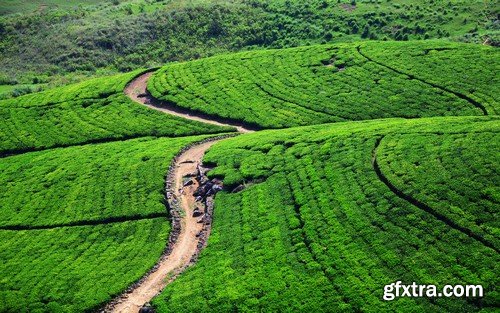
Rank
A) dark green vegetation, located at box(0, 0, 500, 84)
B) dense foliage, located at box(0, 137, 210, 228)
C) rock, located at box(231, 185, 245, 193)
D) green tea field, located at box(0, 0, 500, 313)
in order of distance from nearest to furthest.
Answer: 1. green tea field, located at box(0, 0, 500, 313)
2. rock, located at box(231, 185, 245, 193)
3. dense foliage, located at box(0, 137, 210, 228)
4. dark green vegetation, located at box(0, 0, 500, 84)

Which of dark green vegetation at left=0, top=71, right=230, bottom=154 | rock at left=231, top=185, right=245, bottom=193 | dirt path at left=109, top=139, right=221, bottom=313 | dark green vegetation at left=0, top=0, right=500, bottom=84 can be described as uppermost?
dark green vegetation at left=0, top=0, right=500, bottom=84

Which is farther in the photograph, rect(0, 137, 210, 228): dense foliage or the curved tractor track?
rect(0, 137, 210, 228): dense foliage

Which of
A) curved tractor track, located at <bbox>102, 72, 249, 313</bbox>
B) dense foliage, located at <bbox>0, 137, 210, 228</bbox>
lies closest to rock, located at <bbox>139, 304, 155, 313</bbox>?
curved tractor track, located at <bbox>102, 72, 249, 313</bbox>

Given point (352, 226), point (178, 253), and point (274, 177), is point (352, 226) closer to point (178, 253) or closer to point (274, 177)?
point (274, 177)

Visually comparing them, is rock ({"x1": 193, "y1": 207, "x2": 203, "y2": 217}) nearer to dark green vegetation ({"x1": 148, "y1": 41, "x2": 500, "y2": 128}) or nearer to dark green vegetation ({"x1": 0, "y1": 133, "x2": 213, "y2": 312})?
dark green vegetation ({"x1": 0, "y1": 133, "x2": 213, "y2": 312})

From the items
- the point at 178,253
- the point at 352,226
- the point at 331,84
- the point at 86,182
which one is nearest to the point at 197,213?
the point at 178,253

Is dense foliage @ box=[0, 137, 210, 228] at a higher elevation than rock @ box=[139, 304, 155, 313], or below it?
higher

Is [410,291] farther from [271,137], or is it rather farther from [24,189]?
[24,189]

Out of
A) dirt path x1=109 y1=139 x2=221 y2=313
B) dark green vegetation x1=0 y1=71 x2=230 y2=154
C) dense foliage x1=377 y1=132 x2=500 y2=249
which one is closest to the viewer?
dense foliage x1=377 y1=132 x2=500 y2=249
